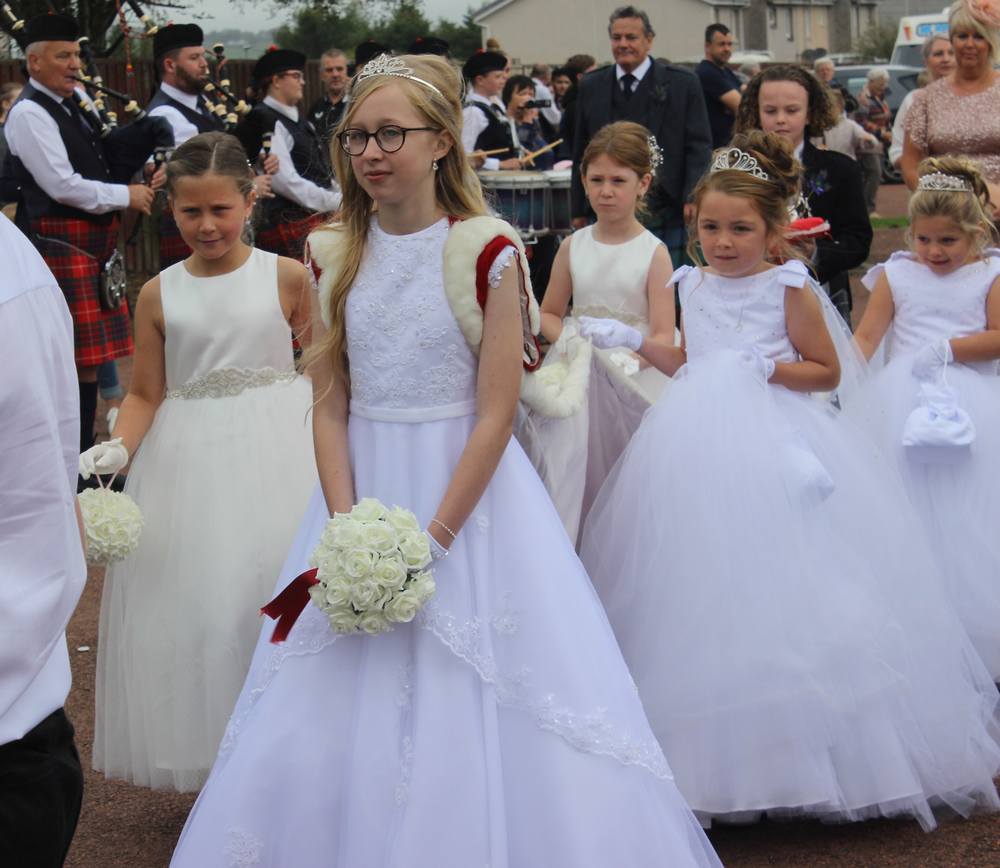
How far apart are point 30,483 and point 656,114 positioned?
659 cm

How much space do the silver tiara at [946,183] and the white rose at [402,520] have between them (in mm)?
2834

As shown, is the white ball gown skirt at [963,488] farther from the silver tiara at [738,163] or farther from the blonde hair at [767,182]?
the silver tiara at [738,163]

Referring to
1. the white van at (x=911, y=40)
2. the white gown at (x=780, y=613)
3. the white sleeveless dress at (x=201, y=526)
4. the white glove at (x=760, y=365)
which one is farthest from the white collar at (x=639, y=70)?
the white van at (x=911, y=40)

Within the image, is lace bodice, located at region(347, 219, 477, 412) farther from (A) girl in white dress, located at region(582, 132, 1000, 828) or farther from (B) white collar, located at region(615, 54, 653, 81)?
(B) white collar, located at region(615, 54, 653, 81)

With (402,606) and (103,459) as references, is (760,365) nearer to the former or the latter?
(402,606)

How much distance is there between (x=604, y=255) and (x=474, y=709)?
9.90ft

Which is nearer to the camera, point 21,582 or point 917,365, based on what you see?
point 21,582

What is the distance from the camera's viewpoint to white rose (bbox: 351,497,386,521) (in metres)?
3.10

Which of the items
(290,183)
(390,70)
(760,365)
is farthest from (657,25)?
(390,70)

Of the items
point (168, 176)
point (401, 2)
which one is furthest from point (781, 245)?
point (401, 2)

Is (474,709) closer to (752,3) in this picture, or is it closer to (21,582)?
(21,582)

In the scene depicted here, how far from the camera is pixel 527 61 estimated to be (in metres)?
62.7

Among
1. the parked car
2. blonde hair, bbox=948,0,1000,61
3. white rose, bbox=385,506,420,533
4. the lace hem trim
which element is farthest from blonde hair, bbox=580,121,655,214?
the parked car

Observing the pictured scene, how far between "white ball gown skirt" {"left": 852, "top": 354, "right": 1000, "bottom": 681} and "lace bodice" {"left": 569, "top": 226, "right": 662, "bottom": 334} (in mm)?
1054
